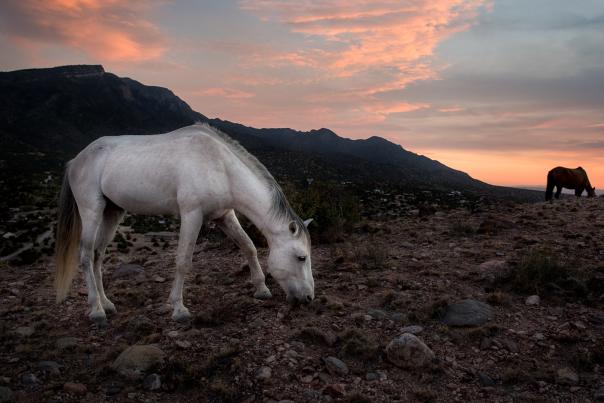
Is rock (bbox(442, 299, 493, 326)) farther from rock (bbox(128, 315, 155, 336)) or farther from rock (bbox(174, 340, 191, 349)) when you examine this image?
rock (bbox(128, 315, 155, 336))

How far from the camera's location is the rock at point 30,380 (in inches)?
148

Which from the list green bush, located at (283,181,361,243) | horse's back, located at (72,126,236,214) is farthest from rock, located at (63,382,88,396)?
green bush, located at (283,181,361,243)

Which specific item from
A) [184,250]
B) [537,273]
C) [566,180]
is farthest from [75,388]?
[566,180]

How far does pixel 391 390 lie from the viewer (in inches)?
140

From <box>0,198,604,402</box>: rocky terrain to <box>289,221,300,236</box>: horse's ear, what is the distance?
1.00 metres

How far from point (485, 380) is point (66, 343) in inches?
176

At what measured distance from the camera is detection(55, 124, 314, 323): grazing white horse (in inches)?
199

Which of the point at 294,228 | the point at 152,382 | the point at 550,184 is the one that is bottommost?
the point at 152,382

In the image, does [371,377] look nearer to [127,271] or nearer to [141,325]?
[141,325]

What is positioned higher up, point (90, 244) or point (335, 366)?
point (90, 244)

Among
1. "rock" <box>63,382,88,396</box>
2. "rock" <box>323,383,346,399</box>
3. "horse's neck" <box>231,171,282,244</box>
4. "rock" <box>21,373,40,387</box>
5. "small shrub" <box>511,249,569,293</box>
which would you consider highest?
"horse's neck" <box>231,171,282,244</box>

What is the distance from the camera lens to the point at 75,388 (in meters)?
3.60

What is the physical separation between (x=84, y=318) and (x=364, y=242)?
551 cm

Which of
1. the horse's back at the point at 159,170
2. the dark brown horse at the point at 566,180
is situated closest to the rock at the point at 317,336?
the horse's back at the point at 159,170
